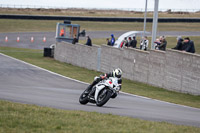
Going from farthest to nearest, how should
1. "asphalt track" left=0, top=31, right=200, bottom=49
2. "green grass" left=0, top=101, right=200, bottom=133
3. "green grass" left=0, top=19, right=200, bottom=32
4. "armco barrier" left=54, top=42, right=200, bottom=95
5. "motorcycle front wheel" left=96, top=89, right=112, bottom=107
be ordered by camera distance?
1. "green grass" left=0, top=19, right=200, bottom=32
2. "asphalt track" left=0, top=31, right=200, bottom=49
3. "armco barrier" left=54, top=42, right=200, bottom=95
4. "motorcycle front wheel" left=96, top=89, right=112, bottom=107
5. "green grass" left=0, top=101, right=200, bottom=133

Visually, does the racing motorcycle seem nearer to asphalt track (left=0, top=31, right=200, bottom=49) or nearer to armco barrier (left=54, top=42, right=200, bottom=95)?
armco barrier (left=54, top=42, right=200, bottom=95)

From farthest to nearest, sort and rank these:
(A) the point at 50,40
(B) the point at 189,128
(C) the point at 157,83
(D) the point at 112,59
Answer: (A) the point at 50,40 < (D) the point at 112,59 < (C) the point at 157,83 < (B) the point at 189,128

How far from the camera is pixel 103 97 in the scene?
12.9 m

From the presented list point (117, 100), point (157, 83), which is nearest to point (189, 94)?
point (157, 83)

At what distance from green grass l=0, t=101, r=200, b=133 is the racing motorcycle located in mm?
2337

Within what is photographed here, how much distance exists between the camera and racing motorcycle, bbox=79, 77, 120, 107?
1284 centimetres

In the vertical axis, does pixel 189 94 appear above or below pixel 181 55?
below

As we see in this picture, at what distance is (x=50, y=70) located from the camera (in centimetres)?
2672

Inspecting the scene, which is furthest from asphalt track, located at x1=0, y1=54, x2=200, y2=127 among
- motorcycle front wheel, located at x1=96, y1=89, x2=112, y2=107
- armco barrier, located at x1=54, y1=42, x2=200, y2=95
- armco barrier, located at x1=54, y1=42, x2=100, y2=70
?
armco barrier, located at x1=54, y1=42, x2=100, y2=70

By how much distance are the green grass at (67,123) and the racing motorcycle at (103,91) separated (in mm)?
2337

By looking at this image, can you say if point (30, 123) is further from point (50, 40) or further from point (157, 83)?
point (50, 40)

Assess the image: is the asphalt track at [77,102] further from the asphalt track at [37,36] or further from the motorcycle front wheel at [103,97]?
the asphalt track at [37,36]

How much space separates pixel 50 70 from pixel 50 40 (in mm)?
27724

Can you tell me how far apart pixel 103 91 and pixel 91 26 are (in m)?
50.5
